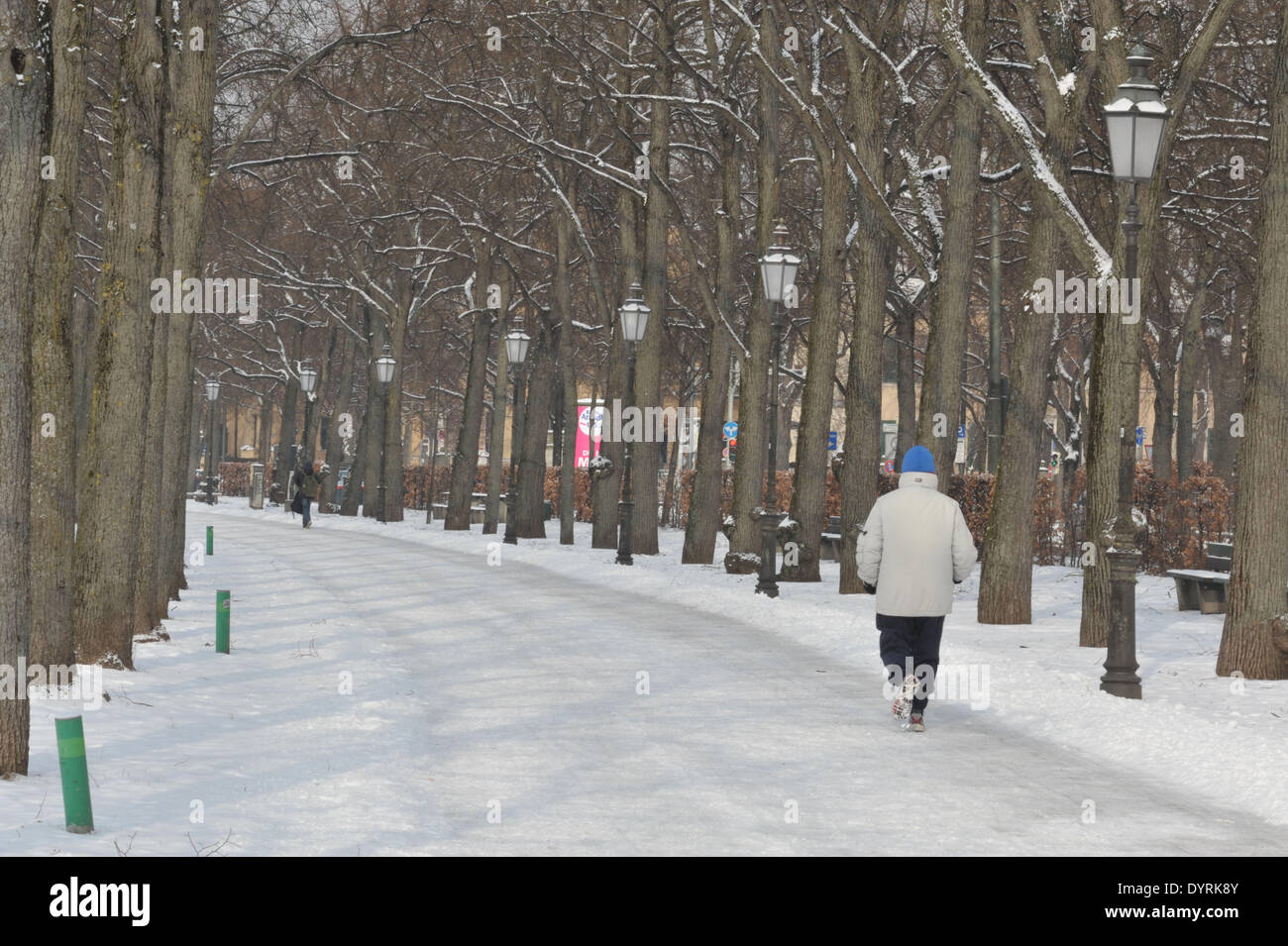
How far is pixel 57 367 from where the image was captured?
1028 cm

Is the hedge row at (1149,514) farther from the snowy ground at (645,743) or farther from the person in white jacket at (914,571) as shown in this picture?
the person in white jacket at (914,571)

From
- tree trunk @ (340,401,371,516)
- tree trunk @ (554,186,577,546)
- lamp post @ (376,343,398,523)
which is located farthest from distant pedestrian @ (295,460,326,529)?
tree trunk @ (554,186,577,546)

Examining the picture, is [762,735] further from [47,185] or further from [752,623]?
[752,623]

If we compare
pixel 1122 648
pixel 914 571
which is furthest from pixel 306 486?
pixel 914 571

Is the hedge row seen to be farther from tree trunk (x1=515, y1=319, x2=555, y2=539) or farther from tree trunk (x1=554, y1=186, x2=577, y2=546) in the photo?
tree trunk (x1=515, y1=319, x2=555, y2=539)

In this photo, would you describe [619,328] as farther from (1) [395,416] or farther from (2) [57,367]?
(2) [57,367]

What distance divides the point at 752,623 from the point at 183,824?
12.1m

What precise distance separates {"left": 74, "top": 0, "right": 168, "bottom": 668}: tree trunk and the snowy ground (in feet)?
2.50

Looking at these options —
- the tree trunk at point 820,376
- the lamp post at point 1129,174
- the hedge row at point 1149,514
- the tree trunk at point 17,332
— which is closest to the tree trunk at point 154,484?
the tree trunk at point 17,332

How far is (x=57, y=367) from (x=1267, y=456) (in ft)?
30.1

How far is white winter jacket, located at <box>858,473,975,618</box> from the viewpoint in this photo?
37.6 feet
